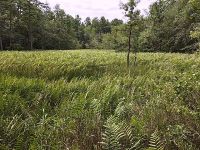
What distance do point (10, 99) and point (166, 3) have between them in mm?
61382

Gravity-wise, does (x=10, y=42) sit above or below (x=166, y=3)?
below

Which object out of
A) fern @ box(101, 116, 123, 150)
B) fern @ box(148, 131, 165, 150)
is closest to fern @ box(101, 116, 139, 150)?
fern @ box(101, 116, 123, 150)

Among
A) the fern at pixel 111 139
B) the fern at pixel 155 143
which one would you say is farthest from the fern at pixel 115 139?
the fern at pixel 155 143

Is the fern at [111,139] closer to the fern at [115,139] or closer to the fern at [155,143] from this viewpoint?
the fern at [115,139]

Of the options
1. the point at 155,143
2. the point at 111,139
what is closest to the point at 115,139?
the point at 111,139

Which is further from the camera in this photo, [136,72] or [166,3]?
[166,3]

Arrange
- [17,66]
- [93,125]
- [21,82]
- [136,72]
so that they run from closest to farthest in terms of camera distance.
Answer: [93,125], [21,82], [17,66], [136,72]

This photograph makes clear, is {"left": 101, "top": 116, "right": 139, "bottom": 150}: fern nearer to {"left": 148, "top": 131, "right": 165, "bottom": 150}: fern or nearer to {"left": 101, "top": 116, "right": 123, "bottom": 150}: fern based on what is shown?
{"left": 101, "top": 116, "right": 123, "bottom": 150}: fern

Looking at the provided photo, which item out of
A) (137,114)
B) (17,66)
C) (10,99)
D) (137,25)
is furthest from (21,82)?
(137,25)

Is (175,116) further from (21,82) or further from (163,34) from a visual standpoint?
(163,34)

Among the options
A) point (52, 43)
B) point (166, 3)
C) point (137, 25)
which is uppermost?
point (166, 3)

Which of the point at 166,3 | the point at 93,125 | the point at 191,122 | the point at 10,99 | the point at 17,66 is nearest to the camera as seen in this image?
the point at 93,125

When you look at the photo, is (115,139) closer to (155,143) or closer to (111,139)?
(111,139)

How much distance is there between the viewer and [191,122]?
3.93 metres
